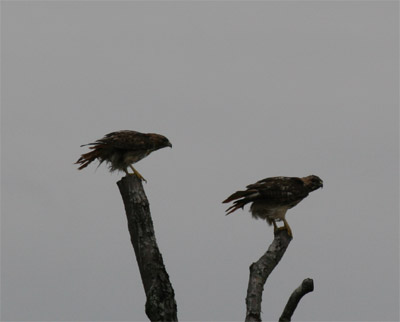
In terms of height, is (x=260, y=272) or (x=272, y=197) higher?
(x=272, y=197)

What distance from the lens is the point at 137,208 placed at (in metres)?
9.54

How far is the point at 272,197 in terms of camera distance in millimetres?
11164

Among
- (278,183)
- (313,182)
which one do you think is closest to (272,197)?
(278,183)

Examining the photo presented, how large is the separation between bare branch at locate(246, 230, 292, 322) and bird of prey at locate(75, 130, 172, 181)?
299cm

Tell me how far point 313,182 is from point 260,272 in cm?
319

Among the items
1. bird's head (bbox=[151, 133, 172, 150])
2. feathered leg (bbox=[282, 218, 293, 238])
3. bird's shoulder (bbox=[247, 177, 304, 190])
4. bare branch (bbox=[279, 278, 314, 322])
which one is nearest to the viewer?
bare branch (bbox=[279, 278, 314, 322])

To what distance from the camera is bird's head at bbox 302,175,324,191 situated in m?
12.0

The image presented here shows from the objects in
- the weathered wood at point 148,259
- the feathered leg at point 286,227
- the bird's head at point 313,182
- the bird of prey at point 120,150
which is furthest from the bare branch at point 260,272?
the bird of prey at point 120,150

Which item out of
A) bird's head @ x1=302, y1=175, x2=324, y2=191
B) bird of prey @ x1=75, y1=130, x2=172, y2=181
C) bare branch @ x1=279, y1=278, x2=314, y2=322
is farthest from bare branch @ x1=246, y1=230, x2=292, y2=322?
bird of prey @ x1=75, y1=130, x2=172, y2=181

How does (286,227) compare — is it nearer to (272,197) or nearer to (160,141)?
(272,197)

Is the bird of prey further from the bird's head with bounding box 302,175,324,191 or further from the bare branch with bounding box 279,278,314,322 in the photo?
the bare branch with bounding box 279,278,314,322

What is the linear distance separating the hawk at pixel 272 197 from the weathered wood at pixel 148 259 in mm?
1642

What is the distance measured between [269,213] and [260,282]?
2175 mm

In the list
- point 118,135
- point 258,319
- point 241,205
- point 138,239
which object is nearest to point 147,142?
point 118,135
